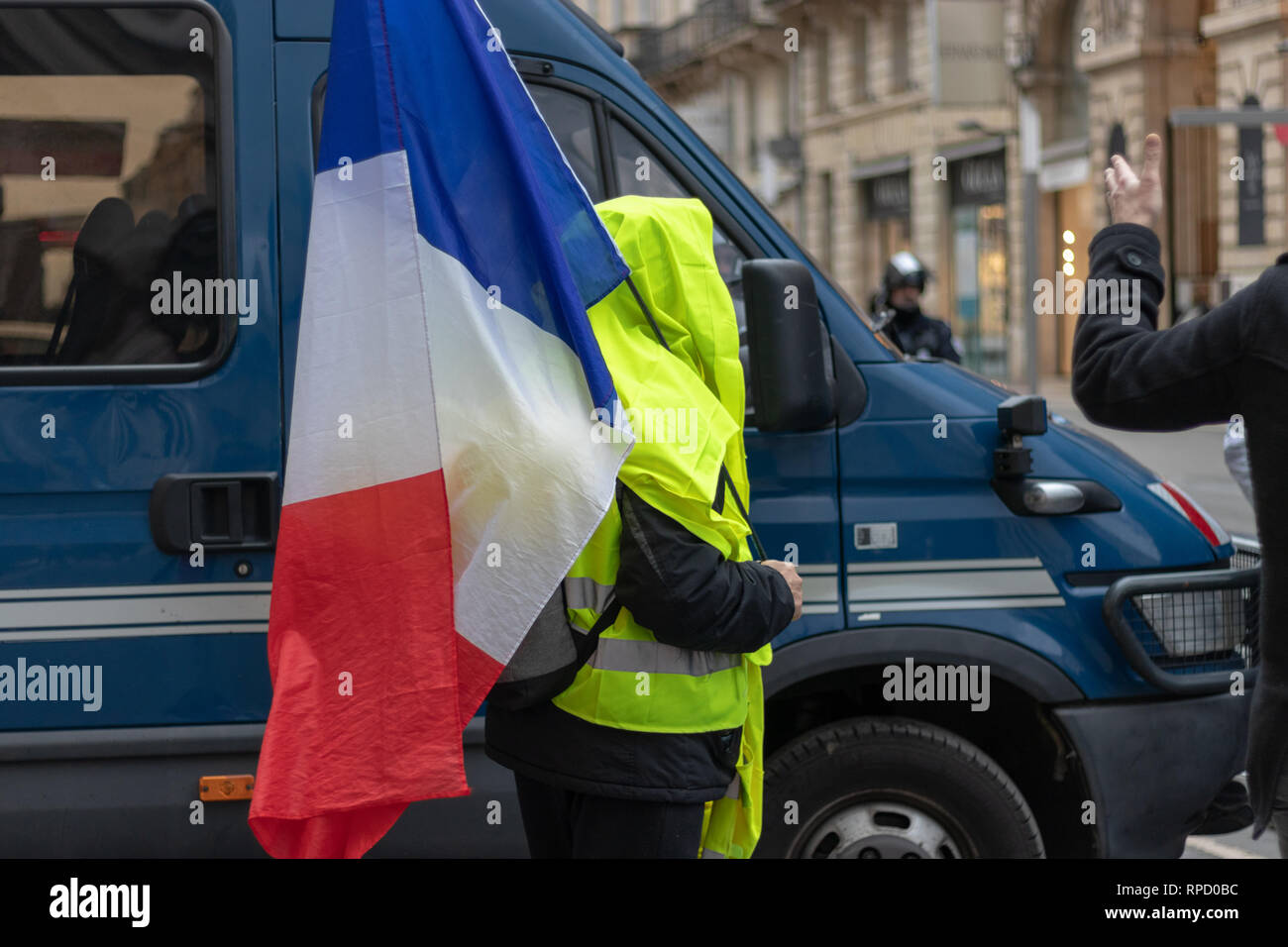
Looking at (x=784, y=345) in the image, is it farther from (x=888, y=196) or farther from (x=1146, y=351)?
(x=888, y=196)

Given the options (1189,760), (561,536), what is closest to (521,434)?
(561,536)

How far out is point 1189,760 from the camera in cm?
380

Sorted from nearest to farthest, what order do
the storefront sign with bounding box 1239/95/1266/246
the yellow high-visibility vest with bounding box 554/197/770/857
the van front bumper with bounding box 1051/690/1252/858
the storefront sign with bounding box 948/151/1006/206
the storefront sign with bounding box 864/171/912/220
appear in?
the yellow high-visibility vest with bounding box 554/197/770/857 → the van front bumper with bounding box 1051/690/1252/858 → the storefront sign with bounding box 1239/95/1266/246 → the storefront sign with bounding box 948/151/1006/206 → the storefront sign with bounding box 864/171/912/220

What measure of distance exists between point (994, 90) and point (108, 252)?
15.7 metres

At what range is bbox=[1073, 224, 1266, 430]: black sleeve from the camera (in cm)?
248

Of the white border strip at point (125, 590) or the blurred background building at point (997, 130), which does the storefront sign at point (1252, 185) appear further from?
the white border strip at point (125, 590)

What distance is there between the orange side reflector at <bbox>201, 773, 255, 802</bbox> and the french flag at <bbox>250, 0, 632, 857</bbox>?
96cm

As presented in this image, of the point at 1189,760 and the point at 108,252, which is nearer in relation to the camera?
the point at 108,252

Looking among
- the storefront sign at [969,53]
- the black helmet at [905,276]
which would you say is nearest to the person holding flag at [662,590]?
the black helmet at [905,276]

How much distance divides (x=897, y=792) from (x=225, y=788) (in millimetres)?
1565

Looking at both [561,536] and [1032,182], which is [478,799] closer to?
[561,536]

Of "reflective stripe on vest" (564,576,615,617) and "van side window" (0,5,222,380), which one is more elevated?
"van side window" (0,5,222,380)

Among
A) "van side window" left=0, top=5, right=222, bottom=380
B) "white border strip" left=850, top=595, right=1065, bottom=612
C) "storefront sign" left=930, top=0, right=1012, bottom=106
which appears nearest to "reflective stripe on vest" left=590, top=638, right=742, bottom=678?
"white border strip" left=850, top=595, right=1065, bottom=612

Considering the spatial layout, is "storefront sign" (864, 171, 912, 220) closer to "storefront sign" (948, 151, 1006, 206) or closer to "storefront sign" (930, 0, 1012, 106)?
"storefront sign" (948, 151, 1006, 206)
